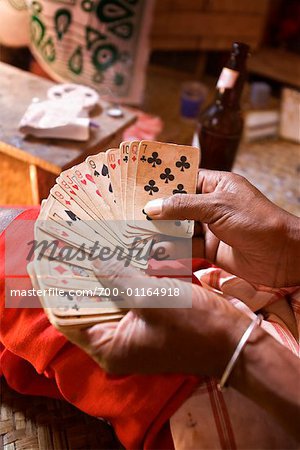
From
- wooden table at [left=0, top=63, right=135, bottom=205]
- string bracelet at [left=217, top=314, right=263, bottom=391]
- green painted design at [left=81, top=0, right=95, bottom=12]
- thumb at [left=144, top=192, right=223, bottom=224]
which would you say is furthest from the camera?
green painted design at [left=81, top=0, right=95, bottom=12]

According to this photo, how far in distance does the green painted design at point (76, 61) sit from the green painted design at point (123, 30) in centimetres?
24

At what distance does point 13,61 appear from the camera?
270 centimetres

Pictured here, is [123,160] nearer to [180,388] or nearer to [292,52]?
[180,388]

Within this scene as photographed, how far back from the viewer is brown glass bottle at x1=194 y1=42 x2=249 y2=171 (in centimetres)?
173

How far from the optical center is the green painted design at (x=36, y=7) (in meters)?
2.41

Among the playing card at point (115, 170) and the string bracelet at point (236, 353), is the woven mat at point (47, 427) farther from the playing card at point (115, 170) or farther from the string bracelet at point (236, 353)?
the playing card at point (115, 170)

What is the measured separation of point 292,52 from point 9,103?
10.3 feet

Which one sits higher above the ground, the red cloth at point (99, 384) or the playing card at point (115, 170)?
the playing card at point (115, 170)

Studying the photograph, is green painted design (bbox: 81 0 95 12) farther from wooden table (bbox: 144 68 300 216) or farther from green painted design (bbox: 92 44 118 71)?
wooden table (bbox: 144 68 300 216)

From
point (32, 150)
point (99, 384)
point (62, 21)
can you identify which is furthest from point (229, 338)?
point (62, 21)

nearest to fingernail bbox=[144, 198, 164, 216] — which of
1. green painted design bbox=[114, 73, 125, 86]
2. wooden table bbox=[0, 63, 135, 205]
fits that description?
wooden table bbox=[0, 63, 135, 205]

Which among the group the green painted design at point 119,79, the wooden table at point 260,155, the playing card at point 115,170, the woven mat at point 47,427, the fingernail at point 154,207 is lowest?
the wooden table at point 260,155

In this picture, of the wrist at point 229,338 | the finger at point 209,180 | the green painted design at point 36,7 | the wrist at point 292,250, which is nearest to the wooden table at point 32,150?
the finger at point 209,180

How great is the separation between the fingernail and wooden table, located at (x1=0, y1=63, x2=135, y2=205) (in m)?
0.65
